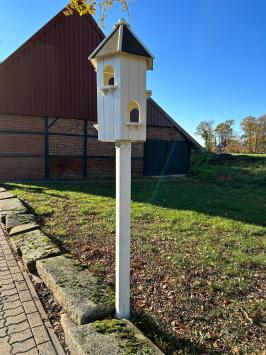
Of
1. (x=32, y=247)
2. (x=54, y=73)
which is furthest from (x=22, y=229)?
(x=54, y=73)

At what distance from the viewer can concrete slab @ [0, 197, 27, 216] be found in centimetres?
579

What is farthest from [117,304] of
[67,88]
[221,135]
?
[221,135]

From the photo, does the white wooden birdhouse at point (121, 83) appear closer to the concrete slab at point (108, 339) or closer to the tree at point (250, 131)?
the concrete slab at point (108, 339)

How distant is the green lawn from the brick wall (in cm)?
309

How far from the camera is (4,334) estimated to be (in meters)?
2.42

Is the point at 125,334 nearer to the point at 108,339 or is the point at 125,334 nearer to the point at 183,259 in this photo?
the point at 108,339

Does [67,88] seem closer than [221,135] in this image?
Yes

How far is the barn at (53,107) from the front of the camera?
34.9ft

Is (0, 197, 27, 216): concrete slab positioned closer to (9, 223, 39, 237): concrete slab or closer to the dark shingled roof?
(9, 223, 39, 237): concrete slab

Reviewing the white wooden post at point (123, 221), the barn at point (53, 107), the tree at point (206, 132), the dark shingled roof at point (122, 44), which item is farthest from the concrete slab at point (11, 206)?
the tree at point (206, 132)

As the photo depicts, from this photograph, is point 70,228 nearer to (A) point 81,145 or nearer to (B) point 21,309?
(B) point 21,309

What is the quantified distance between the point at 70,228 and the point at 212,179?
11.7 metres

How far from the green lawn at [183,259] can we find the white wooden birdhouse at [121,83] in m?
1.58

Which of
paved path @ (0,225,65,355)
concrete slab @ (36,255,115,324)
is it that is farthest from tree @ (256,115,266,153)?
paved path @ (0,225,65,355)
